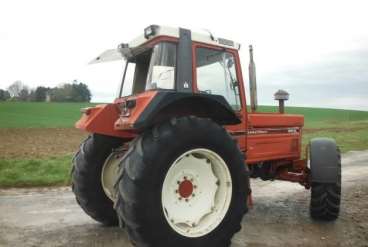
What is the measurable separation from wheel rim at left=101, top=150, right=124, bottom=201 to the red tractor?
0.01 metres

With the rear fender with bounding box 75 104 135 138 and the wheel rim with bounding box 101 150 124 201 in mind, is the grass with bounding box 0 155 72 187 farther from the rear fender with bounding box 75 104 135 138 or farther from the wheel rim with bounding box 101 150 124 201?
the rear fender with bounding box 75 104 135 138

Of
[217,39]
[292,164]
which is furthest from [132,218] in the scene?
[292,164]

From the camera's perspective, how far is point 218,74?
5312 mm

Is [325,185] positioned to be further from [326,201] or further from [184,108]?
[184,108]

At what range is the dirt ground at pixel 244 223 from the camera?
503 centimetres

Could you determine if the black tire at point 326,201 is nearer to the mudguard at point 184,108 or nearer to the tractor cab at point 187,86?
the tractor cab at point 187,86

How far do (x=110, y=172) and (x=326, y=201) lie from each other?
3140mm

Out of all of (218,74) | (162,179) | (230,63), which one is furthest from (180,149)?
(230,63)

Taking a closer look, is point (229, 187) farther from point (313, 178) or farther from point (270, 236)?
point (313, 178)

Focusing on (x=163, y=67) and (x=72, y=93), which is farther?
(x=72, y=93)

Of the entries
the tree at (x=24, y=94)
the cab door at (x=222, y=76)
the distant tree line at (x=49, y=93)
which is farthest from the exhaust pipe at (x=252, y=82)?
the tree at (x=24, y=94)

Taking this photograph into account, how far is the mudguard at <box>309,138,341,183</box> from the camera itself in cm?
610

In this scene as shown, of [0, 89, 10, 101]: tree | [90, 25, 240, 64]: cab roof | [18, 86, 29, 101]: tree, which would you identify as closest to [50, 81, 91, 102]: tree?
[18, 86, 29, 101]: tree

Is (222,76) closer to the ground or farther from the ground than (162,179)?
farther from the ground
